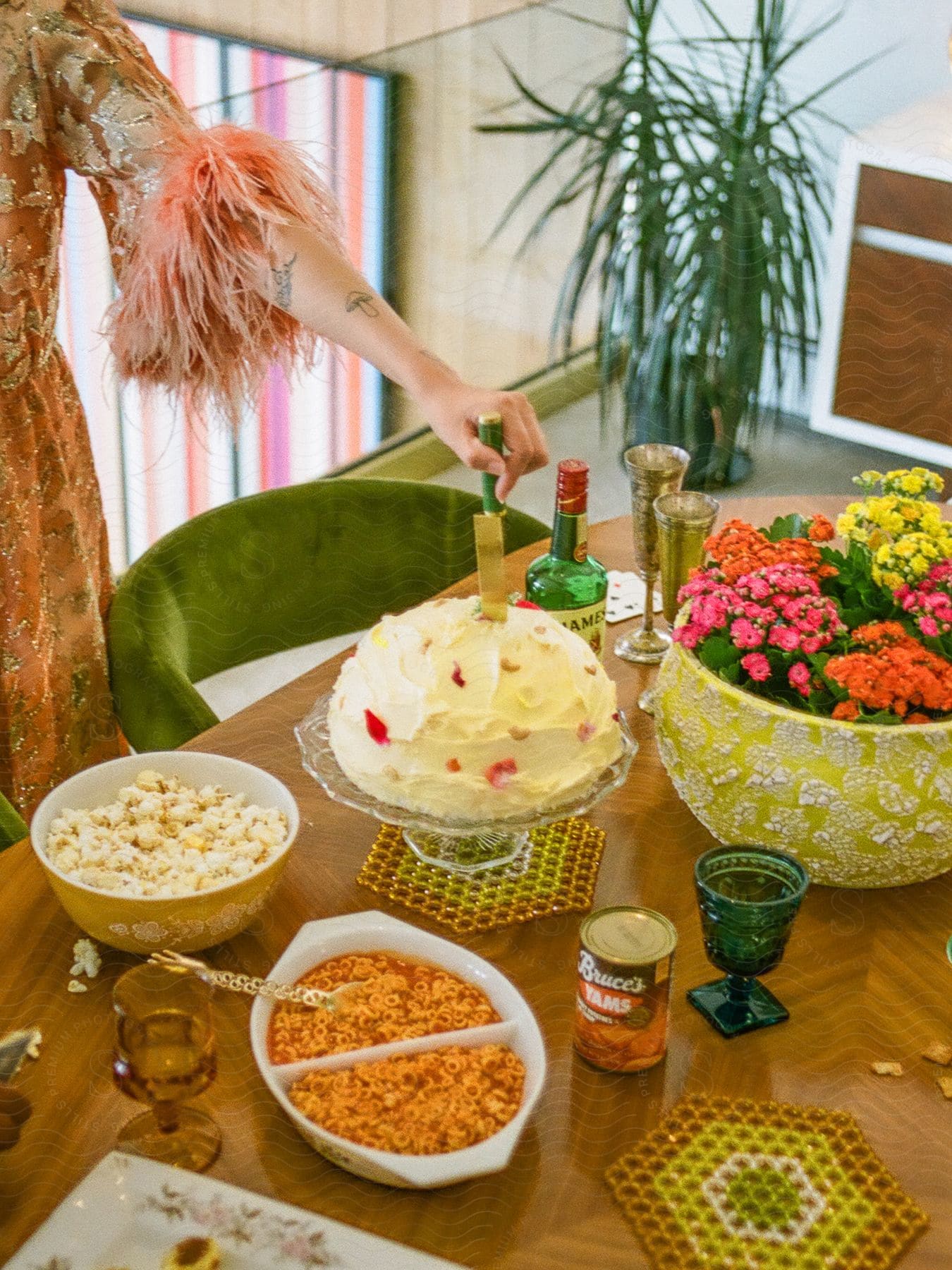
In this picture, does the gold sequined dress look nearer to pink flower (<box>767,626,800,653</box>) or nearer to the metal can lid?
pink flower (<box>767,626,800,653</box>)

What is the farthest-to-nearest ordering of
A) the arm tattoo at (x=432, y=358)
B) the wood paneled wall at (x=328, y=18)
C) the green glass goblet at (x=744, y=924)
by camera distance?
1. the wood paneled wall at (x=328, y=18)
2. the arm tattoo at (x=432, y=358)
3. the green glass goblet at (x=744, y=924)

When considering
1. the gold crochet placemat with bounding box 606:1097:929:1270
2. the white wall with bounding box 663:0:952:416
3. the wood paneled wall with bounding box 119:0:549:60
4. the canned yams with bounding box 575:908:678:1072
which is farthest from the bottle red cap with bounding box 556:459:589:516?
the white wall with bounding box 663:0:952:416

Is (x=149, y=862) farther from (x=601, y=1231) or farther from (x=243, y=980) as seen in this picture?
(x=601, y=1231)

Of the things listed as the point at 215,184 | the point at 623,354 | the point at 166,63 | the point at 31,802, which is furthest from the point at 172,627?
the point at 623,354

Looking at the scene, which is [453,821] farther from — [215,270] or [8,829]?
[215,270]

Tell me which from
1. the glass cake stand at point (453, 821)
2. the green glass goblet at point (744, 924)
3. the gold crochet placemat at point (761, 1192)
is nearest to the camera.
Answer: the gold crochet placemat at point (761, 1192)

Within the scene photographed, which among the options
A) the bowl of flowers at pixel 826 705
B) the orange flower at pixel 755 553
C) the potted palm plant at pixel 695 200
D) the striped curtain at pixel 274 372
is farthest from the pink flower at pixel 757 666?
the potted palm plant at pixel 695 200

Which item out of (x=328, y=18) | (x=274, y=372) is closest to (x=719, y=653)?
(x=274, y=372)

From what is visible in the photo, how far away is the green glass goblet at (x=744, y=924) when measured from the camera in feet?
3.34

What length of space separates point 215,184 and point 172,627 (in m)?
0.54

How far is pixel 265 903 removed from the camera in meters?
1.15

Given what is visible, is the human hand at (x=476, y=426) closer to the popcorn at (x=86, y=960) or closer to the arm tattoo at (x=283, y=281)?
the arm tattoo at (x=283, y=281)

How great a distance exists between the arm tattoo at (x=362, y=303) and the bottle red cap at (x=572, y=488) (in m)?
0.24

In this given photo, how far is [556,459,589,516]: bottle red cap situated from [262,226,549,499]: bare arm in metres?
0.04
